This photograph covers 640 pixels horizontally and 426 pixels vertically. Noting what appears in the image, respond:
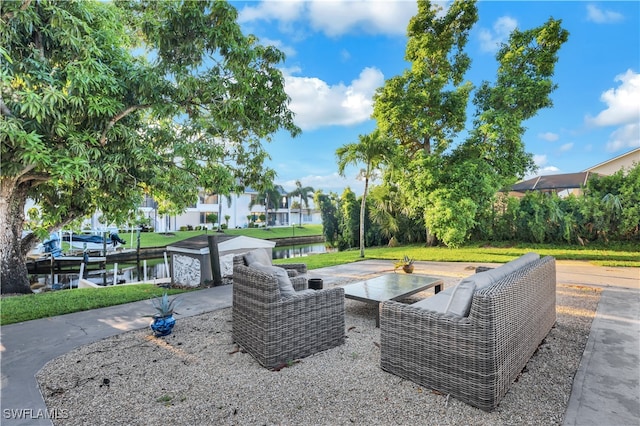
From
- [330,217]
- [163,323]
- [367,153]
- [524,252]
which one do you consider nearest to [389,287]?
[163,323]

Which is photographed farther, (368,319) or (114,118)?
(114,118)

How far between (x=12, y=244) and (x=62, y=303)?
2500mm

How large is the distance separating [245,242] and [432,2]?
1144 centimetres

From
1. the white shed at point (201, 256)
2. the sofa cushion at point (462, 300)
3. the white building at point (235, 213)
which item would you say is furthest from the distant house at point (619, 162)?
the sofa cushion at point (462, 300)

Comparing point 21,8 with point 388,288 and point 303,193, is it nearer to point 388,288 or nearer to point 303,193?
point 388,288

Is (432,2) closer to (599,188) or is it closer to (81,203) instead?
(599,188)

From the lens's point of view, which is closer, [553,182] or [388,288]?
[388,288]

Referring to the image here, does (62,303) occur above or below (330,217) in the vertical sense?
below

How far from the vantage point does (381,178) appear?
1198 cm

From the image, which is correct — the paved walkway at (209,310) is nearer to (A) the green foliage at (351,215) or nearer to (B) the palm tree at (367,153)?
(B) the palm tree at (367,153)

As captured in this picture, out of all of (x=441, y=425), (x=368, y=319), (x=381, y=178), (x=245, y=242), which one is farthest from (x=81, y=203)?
(x=381, y=178)

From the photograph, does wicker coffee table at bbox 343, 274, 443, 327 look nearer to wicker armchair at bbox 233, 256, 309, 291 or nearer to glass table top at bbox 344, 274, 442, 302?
glass table top at bbox 344, 274, 442, 302

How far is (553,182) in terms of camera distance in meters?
23.4

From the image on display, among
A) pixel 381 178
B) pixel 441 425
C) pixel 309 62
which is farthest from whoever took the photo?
pixel 381 178
